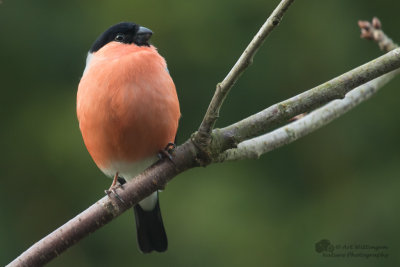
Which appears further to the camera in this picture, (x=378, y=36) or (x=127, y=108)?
(x=378, y=36)

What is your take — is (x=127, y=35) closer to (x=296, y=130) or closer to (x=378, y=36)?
(x=296, y=130)

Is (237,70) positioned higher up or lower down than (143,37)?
lower down

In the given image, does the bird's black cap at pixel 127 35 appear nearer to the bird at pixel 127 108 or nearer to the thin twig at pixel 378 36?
the bird at pixel 127 108

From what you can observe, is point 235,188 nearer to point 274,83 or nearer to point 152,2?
point 274,83

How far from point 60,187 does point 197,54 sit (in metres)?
2.08

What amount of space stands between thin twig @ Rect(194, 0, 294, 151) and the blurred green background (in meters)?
2.97

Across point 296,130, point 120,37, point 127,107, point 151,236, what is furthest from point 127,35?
point 151,236

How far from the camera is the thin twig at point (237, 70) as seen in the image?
258cm

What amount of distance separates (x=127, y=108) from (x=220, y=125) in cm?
268

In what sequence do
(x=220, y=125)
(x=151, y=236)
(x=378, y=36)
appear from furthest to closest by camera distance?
(x=220, y=125) < (x=151, y=236) < (x=378, y=36)

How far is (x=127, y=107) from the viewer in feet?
11.5

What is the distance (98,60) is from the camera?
3.90 meters

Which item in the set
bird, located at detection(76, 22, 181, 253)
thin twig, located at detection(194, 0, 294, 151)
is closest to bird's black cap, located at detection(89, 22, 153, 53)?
bird, located at detection(76, 22, 181, 253)

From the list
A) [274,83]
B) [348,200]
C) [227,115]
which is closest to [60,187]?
[227,115]
